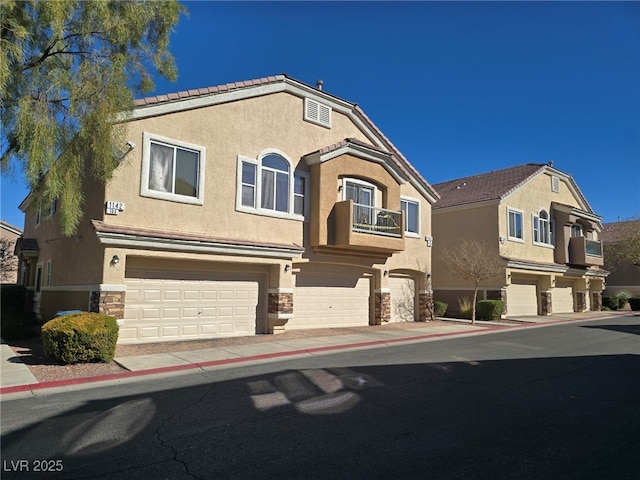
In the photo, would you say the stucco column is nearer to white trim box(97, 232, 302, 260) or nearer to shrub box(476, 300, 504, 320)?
white trim box(97, 232, 302, 260)

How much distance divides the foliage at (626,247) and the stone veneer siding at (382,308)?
2591 centimetres

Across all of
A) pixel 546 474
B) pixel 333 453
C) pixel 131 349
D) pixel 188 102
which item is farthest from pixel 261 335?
pixel 546 474

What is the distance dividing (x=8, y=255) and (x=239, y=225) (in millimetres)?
22185

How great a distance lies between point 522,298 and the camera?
27.2 metres

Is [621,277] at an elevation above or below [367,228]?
below

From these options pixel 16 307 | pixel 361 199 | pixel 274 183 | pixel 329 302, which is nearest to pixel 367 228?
pixel 361 199

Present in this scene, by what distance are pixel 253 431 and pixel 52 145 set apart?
791 centimetres

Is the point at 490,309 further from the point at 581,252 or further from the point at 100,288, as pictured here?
the point at 100,288

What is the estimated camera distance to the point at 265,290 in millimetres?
15984

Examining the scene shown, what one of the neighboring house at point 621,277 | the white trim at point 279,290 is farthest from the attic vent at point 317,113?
the neighboring house at point 621,277

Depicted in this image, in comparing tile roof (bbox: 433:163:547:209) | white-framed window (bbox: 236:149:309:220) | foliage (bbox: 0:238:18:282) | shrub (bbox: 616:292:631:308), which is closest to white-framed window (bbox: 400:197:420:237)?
white-framed window (bbox: 236:149:309:220)

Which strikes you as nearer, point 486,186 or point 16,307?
point 16,307

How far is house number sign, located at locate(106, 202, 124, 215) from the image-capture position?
12.5 metres

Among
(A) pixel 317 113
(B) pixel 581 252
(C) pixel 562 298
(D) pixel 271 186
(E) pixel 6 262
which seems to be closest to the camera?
(D) pixel 271 186
